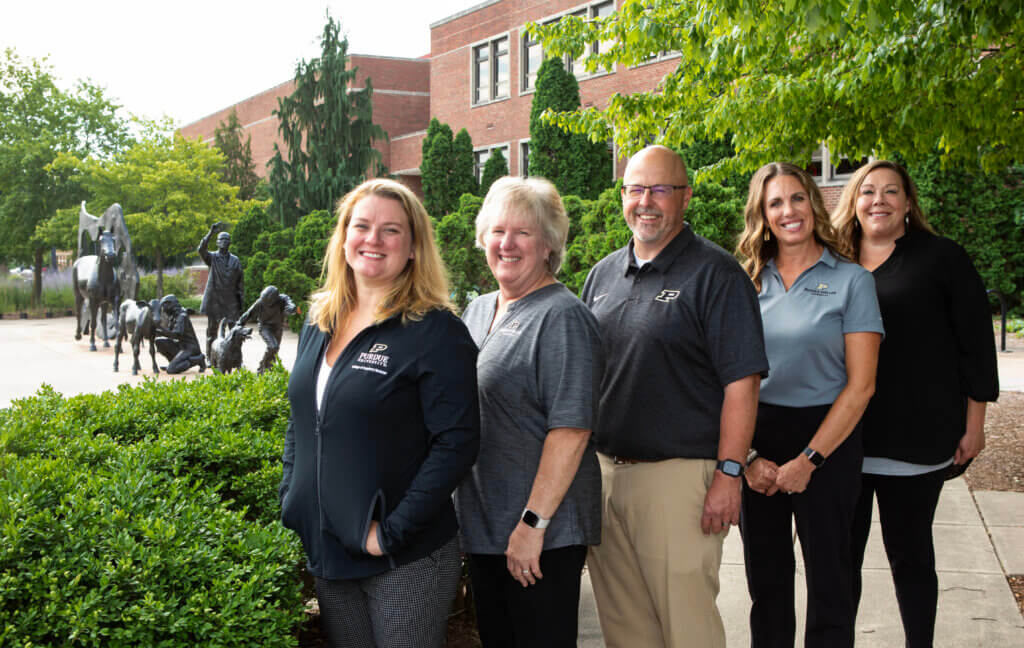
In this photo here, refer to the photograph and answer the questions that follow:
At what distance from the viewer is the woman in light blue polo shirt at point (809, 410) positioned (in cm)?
293

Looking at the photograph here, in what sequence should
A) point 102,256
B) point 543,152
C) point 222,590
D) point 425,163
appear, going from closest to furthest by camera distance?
point 222,590 < point 102,256 < point 543,152 < point 425,163

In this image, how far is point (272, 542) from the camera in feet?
8.68

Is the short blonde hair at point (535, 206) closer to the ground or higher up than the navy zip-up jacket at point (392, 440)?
higher up

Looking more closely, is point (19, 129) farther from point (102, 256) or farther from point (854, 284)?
point (854, 284)

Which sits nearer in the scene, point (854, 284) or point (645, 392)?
point (645, 392)

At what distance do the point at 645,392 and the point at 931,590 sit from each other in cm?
156

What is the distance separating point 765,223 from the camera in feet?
10.5

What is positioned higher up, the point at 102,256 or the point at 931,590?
the point at 102,256

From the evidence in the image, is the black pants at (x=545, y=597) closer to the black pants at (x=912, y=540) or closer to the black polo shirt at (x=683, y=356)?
the black polo shirt at (x=683, y=356)

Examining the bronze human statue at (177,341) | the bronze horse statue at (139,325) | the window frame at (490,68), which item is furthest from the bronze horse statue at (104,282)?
the window frame at (490,68)

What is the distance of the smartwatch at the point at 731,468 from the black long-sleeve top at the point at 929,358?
2.86 feet

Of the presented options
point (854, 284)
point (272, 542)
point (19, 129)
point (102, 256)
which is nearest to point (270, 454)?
point (272, 542)

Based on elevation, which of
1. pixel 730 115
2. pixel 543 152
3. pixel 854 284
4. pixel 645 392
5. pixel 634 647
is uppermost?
pixel 543 152

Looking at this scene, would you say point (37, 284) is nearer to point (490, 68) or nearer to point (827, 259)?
point (490, 68)
